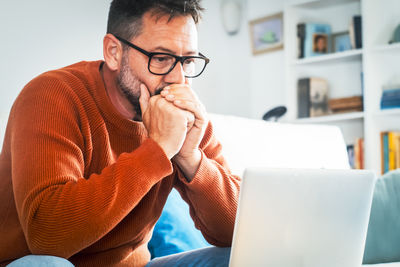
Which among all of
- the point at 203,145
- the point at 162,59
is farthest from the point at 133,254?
the point at 162,59

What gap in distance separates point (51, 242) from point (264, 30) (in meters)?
2.81

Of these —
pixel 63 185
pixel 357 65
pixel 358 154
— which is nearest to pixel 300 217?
pixel 63 185

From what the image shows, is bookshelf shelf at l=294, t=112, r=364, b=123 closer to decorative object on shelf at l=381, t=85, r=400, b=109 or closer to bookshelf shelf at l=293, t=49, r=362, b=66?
decorative object on shelf at l=381, t=85, r=400, b=109

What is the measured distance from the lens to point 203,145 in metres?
1.37

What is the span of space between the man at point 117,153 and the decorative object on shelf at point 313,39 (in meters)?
2.00

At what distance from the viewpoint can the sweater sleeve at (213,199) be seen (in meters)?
1.19

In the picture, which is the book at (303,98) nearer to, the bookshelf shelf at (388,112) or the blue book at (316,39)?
the blue book at (316,39)

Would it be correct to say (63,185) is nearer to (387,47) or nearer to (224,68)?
(387,47)

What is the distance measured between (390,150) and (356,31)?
2.62ft

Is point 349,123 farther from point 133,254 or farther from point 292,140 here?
point 133,254

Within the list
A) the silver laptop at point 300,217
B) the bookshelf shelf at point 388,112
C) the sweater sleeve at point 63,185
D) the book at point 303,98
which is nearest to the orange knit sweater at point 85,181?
the sweater sleeve at point 63,185

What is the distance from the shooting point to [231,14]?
337 centimetres

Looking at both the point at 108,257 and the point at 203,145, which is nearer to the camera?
the point at 108,257

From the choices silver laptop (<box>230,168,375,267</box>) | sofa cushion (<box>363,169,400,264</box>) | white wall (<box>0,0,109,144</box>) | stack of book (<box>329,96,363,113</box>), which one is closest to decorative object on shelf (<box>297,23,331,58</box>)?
stack of book (<box>329,96,363,113</box>)
